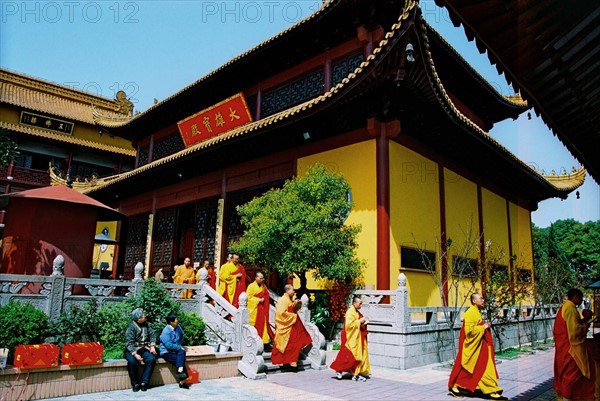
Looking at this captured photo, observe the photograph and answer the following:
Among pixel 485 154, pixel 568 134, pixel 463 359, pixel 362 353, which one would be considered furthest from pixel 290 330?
pixel 485 154

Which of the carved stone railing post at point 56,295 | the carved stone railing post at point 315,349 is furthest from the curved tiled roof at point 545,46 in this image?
the carved stone railing post at point 56,295

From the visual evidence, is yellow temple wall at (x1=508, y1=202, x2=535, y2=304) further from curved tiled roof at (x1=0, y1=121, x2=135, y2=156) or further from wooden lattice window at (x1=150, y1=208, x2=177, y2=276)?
curved tiled roof at (x1=0, y1=121, x2=135, y2=156)

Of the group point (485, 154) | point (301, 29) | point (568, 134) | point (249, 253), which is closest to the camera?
point (568, 134)

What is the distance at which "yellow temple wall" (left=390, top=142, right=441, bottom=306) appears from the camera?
33.6 ft

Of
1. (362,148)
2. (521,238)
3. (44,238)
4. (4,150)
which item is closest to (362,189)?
(362,148)

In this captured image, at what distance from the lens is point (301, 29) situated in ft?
38.6

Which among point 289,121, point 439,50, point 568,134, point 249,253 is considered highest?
point 439,50

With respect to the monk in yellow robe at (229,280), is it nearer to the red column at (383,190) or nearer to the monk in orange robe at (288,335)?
the monk in orange robe at (288,335)

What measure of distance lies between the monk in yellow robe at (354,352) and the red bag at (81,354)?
3.65 metres

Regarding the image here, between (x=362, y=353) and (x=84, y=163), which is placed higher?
(x=84, y=163)

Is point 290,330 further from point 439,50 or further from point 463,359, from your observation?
point 439,50

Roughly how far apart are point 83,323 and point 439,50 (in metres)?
10.8

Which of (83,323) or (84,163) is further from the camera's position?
(84,163)

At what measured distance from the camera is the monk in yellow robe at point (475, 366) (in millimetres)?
6629
